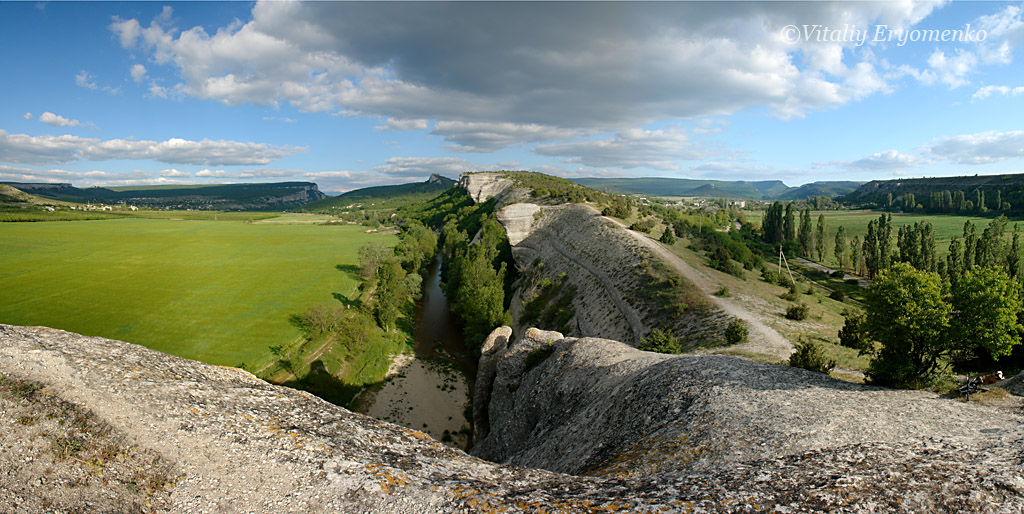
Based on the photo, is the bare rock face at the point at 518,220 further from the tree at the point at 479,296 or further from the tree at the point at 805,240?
the tree at the point at 805,240

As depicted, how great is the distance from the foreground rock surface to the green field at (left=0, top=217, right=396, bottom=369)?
117ft

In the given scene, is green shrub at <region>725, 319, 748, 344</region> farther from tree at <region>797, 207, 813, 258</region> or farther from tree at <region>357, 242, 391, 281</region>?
tree at <region>797, 207, 813, 258</region>

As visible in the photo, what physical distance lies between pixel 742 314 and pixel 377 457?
2979cm

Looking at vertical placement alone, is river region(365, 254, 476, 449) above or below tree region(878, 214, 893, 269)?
below

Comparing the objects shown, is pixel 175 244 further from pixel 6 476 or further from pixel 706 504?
pixel 706 504

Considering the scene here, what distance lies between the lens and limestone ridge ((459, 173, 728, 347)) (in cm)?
3272

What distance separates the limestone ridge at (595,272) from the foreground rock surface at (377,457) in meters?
17.3

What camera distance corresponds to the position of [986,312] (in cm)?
1344

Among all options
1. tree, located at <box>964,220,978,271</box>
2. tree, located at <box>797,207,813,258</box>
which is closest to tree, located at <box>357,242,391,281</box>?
tree, located at <box>964,220,978,271</box>

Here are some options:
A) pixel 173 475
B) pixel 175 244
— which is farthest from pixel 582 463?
pixel 175 244

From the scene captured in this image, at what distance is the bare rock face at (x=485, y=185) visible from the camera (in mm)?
148913

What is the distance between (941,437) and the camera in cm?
1042

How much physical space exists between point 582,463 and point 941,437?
9.90 m

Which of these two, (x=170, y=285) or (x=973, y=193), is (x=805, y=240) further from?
(x=170, y=285)
